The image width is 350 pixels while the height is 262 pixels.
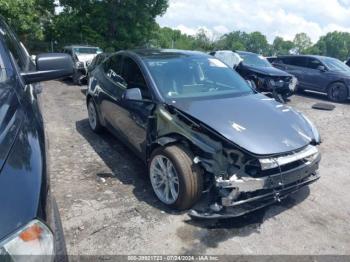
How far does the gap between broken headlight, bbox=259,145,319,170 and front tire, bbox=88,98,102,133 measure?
343 centimetres

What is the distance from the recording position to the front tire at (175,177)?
3252mm

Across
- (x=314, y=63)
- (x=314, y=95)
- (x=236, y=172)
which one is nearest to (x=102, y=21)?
(x=314, y=63)

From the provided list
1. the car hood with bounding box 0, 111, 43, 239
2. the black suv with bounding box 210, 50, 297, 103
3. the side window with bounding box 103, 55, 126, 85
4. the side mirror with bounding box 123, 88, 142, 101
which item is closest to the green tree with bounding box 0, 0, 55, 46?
the black suv with bounding box 210, 50, 297, 103

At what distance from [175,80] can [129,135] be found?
100cm

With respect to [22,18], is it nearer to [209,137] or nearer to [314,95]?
[314,95]

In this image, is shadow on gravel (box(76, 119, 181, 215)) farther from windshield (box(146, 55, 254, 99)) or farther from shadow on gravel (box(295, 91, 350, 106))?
shadow on gravel (box(295, 91, 350, 106))

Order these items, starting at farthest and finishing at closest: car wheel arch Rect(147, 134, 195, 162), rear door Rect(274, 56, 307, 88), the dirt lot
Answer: rear door Rect(274, 56, 307, 88) < car wheel arch Rect(147, 134, 195, 162) < the dirt lot

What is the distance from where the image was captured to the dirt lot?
300 centimetres

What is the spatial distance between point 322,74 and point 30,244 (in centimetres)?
1168

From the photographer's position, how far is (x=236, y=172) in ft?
10.3

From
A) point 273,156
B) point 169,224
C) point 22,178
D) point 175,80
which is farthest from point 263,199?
point 22,178

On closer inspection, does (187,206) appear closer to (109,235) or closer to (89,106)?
(109,235)

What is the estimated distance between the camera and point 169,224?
10.8 feet

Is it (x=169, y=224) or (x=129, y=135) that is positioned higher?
(x=129, y=135)
